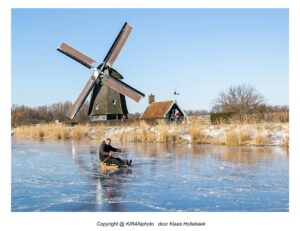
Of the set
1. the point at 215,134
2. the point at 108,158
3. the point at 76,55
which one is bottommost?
the point at 108,158

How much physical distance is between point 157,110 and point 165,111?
105 centimetres

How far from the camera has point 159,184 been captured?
6.26 metres

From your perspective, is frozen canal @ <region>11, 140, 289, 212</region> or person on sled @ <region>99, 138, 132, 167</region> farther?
person on sled @ <region>99, 138, 132, 167</region>

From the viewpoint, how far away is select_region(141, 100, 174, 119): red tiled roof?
24172 millimetres

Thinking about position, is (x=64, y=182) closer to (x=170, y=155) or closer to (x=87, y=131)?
(x=170, y=155)

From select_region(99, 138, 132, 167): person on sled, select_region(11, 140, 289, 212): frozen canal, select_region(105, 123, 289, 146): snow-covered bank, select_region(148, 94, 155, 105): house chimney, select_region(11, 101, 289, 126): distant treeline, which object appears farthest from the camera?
select_region(148, 94, 155, 105): house chimney

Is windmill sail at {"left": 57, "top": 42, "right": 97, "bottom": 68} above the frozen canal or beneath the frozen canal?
above

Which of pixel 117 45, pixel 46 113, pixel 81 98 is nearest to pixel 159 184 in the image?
pixel 81 98

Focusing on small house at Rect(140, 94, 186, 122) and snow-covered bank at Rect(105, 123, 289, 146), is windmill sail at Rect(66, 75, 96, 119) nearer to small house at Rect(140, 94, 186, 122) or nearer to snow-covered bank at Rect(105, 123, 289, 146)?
snow-covered bank at Rect(105, 123, 289, 146)

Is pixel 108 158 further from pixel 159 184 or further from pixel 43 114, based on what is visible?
pixel 43 114

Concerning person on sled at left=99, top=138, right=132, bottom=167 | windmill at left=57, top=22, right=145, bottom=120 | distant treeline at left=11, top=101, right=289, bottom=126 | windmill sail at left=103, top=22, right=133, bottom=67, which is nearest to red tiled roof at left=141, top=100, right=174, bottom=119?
distant treeline at left=11, top=101, right=289, bottom=126
